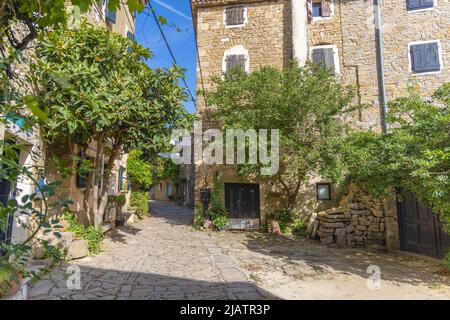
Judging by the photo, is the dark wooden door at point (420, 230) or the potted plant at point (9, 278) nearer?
the potted plant at point (9, 278)

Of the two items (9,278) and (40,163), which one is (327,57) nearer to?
(40,163)

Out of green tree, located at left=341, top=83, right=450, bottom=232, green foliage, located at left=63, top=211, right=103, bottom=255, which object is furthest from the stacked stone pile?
green foliage, located at left=63, top=211, right=103, bottom=255

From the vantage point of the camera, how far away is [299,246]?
7957mm

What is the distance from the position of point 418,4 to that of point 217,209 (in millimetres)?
10996

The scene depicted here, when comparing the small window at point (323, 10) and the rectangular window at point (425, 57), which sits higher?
the small window at point (323, 10)

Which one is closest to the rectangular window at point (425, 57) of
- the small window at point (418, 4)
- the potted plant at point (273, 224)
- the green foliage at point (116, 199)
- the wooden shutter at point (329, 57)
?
the small window at point (418, 4)

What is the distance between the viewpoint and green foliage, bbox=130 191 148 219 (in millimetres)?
13039

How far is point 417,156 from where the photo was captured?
4.76 meters

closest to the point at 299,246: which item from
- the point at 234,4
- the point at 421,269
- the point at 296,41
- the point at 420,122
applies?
the point at 421,269

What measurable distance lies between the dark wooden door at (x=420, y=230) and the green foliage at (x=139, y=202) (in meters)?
10.5

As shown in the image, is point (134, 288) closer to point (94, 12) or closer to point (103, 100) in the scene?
point (103, 100)

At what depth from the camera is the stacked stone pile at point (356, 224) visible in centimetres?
833

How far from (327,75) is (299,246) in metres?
5.72

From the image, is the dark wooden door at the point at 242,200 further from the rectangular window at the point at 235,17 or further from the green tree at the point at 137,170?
the rectangular window at the point at 235,17
